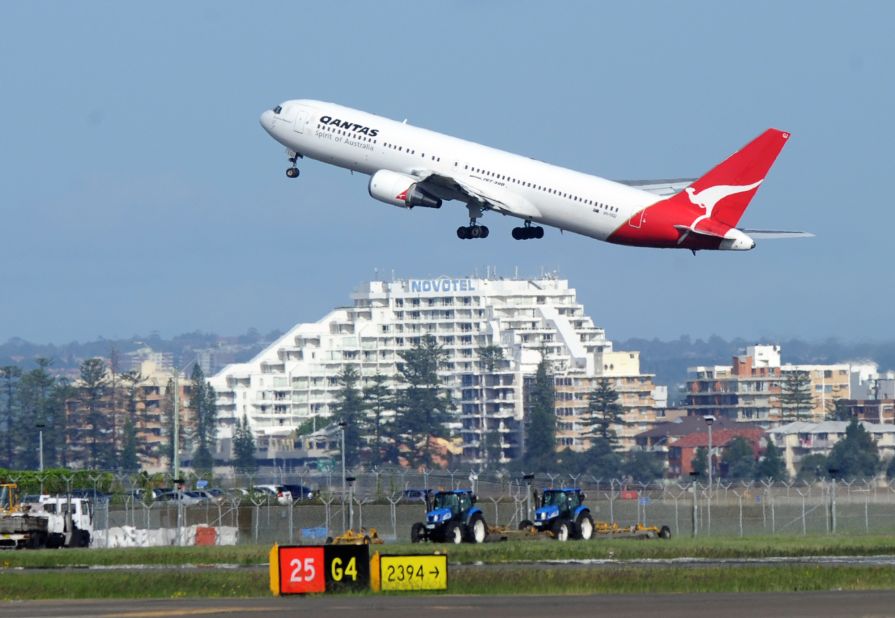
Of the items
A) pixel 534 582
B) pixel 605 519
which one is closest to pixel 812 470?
pixel 605 519

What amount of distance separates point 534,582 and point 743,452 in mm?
109057

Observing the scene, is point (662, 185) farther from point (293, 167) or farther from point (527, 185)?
point (293, 167)

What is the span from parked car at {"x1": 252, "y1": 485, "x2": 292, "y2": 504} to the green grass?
35.7 metres

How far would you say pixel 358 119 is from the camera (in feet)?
307

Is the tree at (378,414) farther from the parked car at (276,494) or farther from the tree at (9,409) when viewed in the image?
the parked car at (276,494)

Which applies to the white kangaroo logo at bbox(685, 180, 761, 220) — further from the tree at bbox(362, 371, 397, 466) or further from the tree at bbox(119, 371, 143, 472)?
the tree at bbox(119, 371, 143, 472)

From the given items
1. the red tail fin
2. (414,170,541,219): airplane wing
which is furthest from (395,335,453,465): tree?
the red tail fin

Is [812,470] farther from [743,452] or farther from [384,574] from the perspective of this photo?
[384,574]

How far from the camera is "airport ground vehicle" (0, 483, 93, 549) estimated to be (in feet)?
251

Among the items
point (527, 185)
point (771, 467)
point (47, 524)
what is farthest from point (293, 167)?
point (771, 467)

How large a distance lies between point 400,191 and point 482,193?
371 centimetres

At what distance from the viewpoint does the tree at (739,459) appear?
6124 inches

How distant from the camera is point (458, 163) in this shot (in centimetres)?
9119

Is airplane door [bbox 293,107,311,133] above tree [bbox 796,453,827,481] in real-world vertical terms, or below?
above
